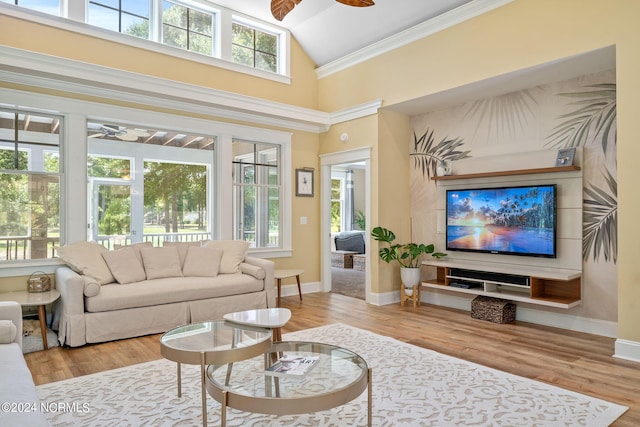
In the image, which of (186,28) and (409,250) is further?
(409,250)

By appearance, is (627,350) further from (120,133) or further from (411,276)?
(120,133)

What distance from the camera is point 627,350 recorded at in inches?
136

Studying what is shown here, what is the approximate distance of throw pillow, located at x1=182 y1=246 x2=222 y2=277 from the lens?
4822 millimetres

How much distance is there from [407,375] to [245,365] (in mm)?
1303

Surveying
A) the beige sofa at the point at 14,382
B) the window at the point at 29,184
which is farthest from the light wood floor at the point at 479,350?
the window at the point at 29,184

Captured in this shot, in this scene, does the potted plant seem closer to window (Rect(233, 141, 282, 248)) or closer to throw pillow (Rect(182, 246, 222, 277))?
window (Rect(233, 141, 282, 248))

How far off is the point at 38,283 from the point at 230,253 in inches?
78.5

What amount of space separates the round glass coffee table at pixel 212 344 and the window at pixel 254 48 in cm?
433

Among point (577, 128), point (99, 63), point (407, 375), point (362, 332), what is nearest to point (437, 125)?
point (577, 128)

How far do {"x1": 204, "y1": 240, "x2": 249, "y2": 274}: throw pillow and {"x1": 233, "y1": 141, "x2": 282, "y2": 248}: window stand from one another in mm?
725

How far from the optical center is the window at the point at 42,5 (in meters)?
4.37

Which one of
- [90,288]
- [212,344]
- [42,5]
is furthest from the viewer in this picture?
[42,5]

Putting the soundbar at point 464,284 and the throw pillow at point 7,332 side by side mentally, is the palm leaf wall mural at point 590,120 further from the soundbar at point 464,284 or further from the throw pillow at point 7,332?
the throw pillow at point 7,332

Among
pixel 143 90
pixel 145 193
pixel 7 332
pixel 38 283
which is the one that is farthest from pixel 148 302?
pixel 145 193
